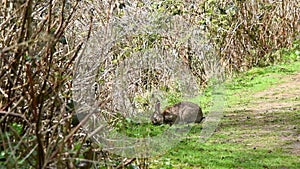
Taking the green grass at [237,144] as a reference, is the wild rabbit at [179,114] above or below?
above

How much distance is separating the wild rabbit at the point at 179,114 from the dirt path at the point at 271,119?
45 centimetres

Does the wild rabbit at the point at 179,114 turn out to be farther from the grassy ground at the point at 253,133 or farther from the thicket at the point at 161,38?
the thicket at the point at 161,38

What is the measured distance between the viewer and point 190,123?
7.39 meters

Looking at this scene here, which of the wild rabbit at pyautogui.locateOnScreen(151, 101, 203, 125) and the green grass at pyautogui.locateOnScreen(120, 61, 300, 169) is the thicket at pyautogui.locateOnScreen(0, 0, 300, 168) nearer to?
the wild rabbit at pyautogui.locateOnScreen(151, 101, 203, 125)

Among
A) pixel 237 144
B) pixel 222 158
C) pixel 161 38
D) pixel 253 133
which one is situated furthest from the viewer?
pixel 161 38

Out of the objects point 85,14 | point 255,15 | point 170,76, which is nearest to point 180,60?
point 170,76

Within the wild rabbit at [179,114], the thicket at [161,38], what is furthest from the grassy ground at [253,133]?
the thicket at [161,38]

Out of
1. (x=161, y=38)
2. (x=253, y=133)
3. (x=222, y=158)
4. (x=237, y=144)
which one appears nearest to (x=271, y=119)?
(x=253, y=133)

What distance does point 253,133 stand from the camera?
6.77 m

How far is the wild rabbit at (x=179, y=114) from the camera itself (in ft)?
24.1

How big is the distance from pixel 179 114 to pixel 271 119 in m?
1.19

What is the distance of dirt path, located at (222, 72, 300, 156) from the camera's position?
6.28m

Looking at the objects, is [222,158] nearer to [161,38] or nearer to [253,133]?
[253,133]

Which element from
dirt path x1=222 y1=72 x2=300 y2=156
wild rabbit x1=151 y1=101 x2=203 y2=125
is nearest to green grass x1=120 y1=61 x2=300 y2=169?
dirt path x1=222 y1=72 x2=300 y2=156
